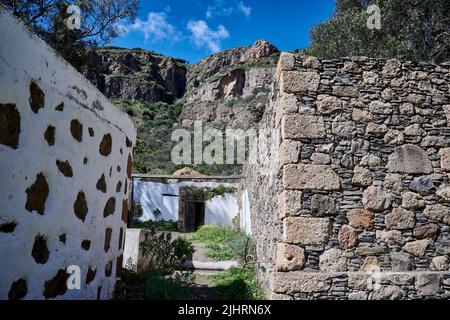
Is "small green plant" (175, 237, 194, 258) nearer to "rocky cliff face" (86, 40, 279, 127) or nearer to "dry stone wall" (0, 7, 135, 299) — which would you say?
"dry stone wall" (0, 7, 135, 299)

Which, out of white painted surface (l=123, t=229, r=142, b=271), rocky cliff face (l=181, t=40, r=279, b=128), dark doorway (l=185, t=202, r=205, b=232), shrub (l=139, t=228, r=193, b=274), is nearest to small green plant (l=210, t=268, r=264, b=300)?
shrub (l=139, t=228, r=193, b=274)

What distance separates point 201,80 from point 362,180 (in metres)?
59.6

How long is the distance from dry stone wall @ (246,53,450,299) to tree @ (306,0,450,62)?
716 cm

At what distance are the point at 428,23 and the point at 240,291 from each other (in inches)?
400

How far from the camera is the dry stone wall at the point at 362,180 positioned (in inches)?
147

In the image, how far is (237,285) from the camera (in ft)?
17.9

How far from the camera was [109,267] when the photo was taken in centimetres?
373

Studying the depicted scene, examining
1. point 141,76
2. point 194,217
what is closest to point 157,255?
Result: point 194,217

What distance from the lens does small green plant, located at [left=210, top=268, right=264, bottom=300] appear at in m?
4.95

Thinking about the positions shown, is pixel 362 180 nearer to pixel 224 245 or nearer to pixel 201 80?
pixel 224 245

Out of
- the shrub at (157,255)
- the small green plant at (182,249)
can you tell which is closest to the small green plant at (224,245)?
the small green plant at (182,249)

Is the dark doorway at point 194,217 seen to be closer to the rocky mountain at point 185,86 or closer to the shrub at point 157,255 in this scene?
the shrub at point 157,255

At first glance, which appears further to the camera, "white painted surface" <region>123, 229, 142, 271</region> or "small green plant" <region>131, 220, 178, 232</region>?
"small green plant" <region>131, 220, 178, 232</region>

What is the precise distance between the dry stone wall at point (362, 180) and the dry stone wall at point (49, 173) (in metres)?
1.83
